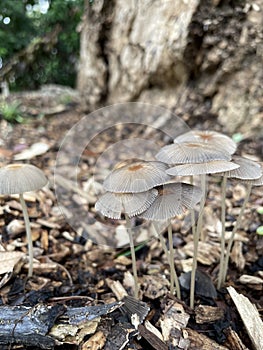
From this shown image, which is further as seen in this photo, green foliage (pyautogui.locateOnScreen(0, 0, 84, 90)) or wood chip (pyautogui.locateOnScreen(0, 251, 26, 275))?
green foliage (pyautogui.locateOnScreen(0, 0, 84, 90))

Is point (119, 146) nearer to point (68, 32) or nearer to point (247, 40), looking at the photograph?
point (247, 40)

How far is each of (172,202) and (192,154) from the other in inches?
11.1

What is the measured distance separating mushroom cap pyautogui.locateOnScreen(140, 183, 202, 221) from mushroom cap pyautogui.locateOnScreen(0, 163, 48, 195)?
683 millimetres

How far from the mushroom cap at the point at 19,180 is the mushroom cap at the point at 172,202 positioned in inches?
26.9

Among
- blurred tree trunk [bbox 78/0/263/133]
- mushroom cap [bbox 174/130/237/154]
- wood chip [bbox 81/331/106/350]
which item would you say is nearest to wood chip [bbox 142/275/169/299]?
wood chip [bbox 81/331/106/350]

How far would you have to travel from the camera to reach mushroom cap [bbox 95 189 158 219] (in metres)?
1.72

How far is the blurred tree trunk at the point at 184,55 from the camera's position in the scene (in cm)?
363

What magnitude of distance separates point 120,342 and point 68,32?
242 inches

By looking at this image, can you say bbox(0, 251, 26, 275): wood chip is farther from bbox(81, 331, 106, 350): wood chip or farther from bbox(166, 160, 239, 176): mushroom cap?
bbox(166, 160, 239, 176): mushroom cap

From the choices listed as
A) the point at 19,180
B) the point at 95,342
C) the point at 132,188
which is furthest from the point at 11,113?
the point at 95,342

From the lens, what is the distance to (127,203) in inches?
68.6

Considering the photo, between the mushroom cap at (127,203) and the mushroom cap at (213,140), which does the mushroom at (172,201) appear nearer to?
the mushroom cap at (127,203)

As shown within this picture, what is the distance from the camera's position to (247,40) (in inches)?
141

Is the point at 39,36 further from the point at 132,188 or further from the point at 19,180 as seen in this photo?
the point at 132,188
